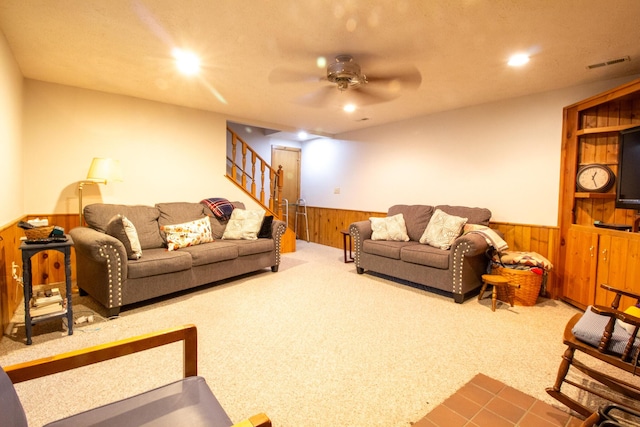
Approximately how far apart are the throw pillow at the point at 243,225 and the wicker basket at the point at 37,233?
195 cm

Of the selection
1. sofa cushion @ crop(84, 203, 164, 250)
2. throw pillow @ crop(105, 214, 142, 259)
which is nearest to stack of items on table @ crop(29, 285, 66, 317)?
throw pillow @ crop(105, 214, 142, 259)

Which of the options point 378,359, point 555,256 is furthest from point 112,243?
point 555,256

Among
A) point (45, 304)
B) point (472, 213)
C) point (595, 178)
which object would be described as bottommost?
point (45, 304)

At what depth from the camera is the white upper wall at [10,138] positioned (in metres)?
2.44

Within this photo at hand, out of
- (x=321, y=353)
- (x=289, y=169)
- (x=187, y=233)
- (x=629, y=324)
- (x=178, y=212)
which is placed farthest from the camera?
(x=289, y=169)

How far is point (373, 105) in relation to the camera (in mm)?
4145

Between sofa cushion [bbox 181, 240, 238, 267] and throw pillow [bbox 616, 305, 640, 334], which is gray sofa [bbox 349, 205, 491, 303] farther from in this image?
sofa cushion [bbox 181, 240, 238, 267]

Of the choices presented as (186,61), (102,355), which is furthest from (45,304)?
(186,61)

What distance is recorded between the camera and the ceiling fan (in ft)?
8.62

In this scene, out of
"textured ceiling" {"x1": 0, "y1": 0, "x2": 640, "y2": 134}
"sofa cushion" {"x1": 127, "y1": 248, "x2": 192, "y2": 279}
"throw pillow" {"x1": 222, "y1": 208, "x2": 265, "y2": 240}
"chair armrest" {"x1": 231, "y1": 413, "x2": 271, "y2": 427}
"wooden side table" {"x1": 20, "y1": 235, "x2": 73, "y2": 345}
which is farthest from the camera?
"throw pillow" {"x1": 222, "y1": 208, "x2": 265, "y2": 240}

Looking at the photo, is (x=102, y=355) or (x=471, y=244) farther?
(x=471, y=244)

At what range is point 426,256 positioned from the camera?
11.5 ft

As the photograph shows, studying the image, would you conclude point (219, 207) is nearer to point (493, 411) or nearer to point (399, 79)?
point (399, 79)

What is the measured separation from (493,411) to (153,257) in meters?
3.04
